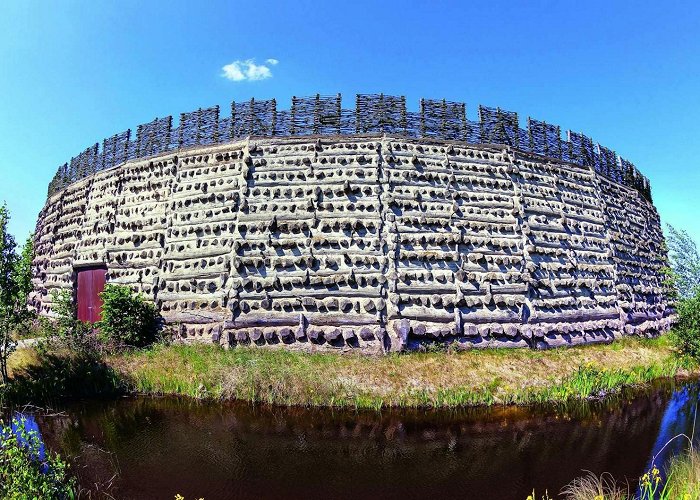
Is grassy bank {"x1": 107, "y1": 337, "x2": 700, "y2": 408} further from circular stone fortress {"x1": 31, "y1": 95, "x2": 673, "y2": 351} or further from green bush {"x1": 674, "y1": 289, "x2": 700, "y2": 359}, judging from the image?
green bush {"x1": 674, "y1": 289, "x2": 700, "y2": 359}

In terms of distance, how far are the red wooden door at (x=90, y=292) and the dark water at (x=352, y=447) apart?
25.5 ft

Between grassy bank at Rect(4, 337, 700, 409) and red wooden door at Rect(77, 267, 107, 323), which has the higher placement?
red wooden door at Rect(77, 267, 107, 323)

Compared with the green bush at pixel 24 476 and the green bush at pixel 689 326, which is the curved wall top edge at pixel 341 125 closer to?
the green bush at pixel 689 326

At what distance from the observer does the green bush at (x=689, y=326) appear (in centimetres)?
1581

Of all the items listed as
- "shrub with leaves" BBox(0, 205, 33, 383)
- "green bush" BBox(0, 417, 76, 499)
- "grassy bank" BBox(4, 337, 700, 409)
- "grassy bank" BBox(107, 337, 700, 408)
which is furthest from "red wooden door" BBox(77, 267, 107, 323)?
"green bush" BBox(0, 417, 76, 499)

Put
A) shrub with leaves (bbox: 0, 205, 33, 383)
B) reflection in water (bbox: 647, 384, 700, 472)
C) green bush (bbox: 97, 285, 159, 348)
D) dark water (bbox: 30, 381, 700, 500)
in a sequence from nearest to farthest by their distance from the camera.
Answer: dark water (bbox: 30, 381, 700, 500), reflection in water (bbox: 647, 384, 700, 472), shrub with leaves (bbox: 0, 205, 33, 383), green bush (bbox: 97, 285, 159, 348)

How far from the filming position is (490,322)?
1527 centimetres

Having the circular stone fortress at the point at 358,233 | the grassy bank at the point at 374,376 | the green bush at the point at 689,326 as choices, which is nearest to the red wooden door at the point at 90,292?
the circular stone fortress at the point at 358,233

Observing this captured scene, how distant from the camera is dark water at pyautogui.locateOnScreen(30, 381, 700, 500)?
301 inches

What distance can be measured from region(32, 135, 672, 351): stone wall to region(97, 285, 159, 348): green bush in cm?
90

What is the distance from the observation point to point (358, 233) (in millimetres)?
15492

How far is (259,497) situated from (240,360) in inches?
251

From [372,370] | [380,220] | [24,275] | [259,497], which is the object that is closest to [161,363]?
[24,275]

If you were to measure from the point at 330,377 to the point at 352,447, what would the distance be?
332 centimetres
